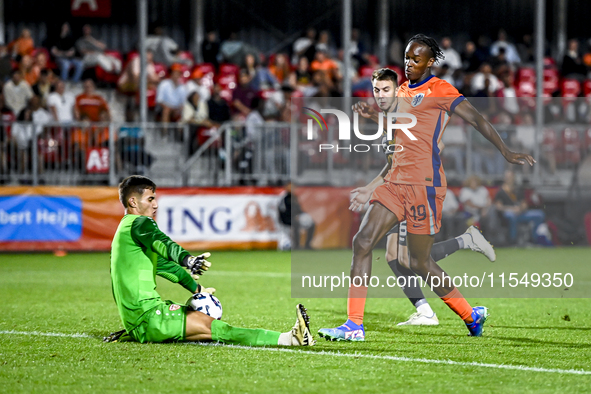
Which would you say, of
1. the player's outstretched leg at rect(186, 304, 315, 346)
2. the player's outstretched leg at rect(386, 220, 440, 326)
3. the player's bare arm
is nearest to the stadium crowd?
the player's outstretched leg at rect(386, 220, 440, 326)

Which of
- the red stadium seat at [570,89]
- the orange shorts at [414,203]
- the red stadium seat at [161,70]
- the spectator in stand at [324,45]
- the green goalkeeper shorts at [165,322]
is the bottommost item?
the green goalkeeper shorts at [165,322]

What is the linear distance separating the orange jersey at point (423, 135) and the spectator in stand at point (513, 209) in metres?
7.40

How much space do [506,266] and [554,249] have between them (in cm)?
282

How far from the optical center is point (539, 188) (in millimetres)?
16609

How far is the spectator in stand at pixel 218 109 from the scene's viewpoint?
18.7 metres

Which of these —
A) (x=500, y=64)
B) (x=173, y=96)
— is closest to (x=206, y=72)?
(x=173, y=96)

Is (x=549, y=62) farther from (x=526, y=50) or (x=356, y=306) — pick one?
(x=356, y=306)

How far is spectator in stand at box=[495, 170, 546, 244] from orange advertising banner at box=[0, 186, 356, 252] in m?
2.71

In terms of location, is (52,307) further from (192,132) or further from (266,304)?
(192,132)

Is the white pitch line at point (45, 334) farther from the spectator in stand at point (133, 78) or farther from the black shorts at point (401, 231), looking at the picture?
the spectator in stand at point (133, 78)

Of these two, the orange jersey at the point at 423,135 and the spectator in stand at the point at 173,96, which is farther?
the spectator in stand at the point at 173,96

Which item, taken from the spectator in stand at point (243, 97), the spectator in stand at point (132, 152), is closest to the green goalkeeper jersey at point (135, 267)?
the spectator in stand at point (132, 152)

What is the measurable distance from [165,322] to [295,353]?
3.16 ft

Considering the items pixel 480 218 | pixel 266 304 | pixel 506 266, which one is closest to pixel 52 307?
pixel 266 304
